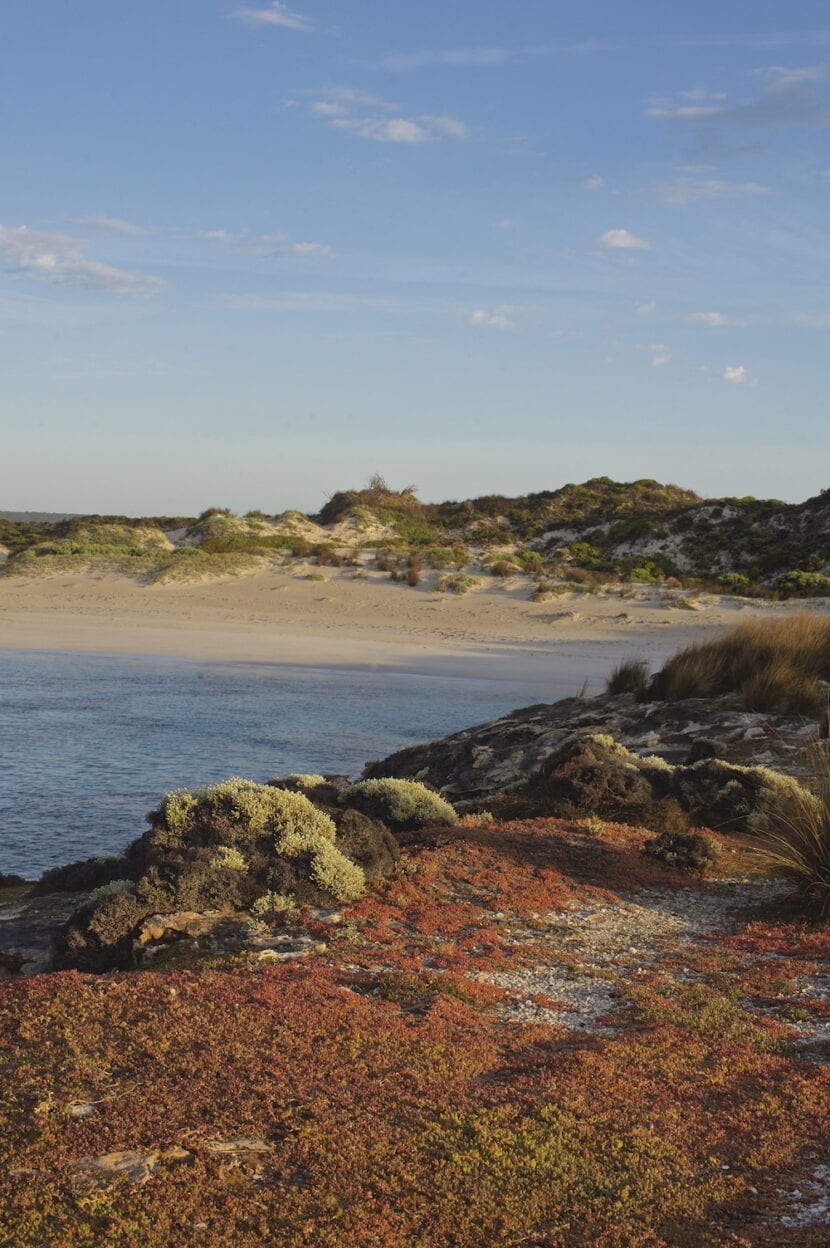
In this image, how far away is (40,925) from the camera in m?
8.20

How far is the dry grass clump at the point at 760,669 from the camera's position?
16.2 metres

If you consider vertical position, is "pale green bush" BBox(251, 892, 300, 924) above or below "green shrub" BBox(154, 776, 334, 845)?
below

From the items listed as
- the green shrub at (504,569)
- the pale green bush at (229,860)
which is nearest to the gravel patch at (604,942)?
the pale green bush at (229,860)

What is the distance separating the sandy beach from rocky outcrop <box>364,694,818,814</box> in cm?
970

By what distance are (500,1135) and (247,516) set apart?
55.7 m

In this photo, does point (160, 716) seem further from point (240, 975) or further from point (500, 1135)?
point (500, 1135)

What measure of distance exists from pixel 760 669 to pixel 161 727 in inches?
414

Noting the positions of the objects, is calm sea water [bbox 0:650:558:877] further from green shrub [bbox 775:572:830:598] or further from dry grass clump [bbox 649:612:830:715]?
green shrub [bbox 775:572:830:598]

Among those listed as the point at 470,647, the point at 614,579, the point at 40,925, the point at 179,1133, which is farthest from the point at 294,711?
the point at 614,579

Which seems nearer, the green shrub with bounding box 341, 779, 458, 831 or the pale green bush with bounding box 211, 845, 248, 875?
A: the pale green bush with bounding box 211, 845, 248, 875

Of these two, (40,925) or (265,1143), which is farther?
(40,925)

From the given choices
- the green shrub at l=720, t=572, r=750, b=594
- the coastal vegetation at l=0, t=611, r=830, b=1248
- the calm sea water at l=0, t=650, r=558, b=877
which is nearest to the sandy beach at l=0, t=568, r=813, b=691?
the calm sea water at l=0, t=650, r=558, b=877

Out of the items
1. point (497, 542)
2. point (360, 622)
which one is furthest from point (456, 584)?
point (497, 542)

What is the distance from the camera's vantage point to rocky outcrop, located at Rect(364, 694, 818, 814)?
14.3 m
